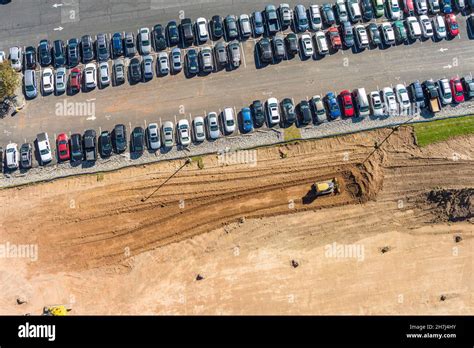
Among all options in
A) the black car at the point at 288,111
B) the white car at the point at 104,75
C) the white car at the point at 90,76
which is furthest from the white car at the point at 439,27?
the white car at the point at 90,76

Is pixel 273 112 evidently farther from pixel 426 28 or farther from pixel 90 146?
pixel 426 28

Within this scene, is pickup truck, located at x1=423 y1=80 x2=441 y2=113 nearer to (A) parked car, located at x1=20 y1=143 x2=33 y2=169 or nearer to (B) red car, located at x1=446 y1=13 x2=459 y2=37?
(B) red car, located at x1=446 y1=13 x2=459 y2=37

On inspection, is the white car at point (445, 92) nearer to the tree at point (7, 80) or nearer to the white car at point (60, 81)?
the white car at point (60, 81)

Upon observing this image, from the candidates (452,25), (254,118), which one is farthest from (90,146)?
(452,25)

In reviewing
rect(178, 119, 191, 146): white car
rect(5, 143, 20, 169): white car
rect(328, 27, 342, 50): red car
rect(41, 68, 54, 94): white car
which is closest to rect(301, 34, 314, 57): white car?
rect(328, 27, 342, 50): red car
